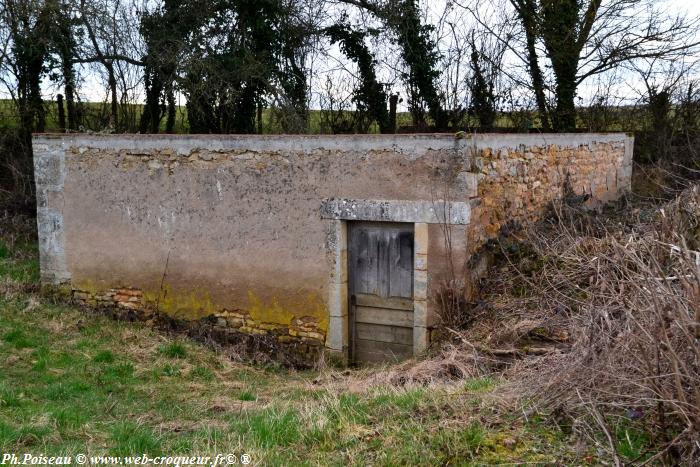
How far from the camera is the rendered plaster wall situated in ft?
26.0

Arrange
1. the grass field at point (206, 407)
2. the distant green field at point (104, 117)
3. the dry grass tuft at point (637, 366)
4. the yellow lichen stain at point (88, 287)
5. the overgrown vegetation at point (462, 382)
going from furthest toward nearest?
the distant green field at point (104, 117)
the yellow lichen stain at point (88, 287)
the grass field at point (206, 407)
the overgrown vegetation at point (462, 382)
the dry grass tuft at point (637, 366)

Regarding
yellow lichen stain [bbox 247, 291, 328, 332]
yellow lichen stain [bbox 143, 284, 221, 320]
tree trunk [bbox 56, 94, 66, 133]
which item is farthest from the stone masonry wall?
tree trunk [bbox 56, 94, 66, 133]

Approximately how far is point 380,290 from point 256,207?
1854 mm

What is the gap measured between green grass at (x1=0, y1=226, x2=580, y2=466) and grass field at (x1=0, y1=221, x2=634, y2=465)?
1cm

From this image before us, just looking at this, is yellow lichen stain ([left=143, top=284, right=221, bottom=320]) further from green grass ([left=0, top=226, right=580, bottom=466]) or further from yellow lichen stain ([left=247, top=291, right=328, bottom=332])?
yellow lichen stain ([left=247, top=291, right=328, bottom=332])

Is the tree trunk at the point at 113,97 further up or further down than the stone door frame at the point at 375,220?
further up

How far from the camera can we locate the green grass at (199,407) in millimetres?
4281

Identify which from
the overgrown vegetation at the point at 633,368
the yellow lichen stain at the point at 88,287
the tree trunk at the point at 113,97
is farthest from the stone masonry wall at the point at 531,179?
the tree trunk at the point at 113,97

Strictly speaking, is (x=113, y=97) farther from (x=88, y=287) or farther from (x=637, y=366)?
(x=637, y=366)

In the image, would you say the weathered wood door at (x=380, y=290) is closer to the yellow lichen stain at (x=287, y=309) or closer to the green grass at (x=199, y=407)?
the yellow lichen stain at (x=287, y=309)

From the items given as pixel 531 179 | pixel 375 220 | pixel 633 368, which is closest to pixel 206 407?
pixel 375 220

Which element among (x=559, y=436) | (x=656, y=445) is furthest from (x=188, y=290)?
(x=656, y=445)

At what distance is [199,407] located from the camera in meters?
6.69

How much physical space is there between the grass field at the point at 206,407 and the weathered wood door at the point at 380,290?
2.40ft
